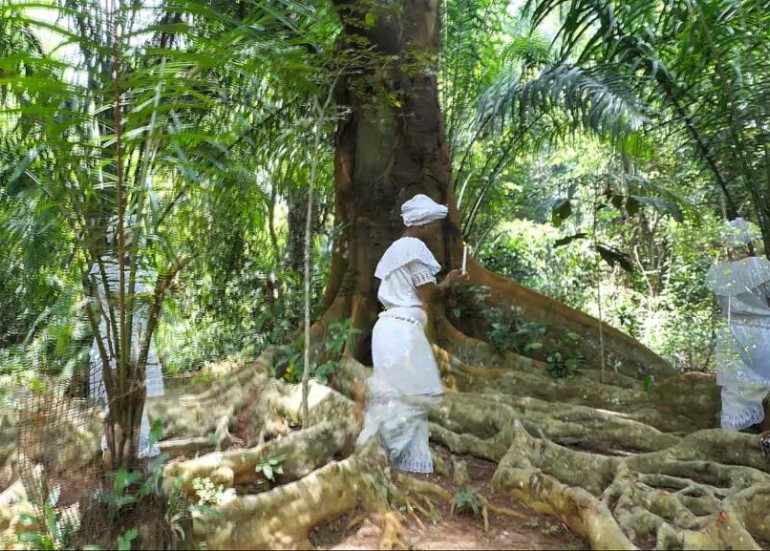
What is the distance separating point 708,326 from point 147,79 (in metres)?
7.94

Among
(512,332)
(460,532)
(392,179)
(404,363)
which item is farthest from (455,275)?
(512,332)

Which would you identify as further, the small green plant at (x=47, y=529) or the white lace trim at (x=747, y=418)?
the white lace trim at (x=747, y=418)

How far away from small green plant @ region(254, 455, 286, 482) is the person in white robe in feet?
1.64

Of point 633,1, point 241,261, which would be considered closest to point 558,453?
point 633,1

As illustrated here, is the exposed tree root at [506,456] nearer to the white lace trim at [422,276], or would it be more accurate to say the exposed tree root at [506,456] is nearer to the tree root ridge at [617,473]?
the tree root ridge at [617,473]

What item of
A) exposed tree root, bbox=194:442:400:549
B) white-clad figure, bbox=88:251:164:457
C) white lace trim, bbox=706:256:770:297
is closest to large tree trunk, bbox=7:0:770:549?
exposed tree root, bbox=194:442:400:549

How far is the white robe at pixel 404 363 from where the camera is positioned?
11.9 ft

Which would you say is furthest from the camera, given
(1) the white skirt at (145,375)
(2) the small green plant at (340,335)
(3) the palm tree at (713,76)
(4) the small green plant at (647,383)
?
(4) the small green plant at (647,383)

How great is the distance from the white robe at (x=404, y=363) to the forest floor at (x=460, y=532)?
478 millimetres

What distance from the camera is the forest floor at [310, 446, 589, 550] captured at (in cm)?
294

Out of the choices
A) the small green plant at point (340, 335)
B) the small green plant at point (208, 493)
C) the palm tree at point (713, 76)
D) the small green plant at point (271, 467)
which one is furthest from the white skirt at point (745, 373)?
the small green plant at point (208, 493)

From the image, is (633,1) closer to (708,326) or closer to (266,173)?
(266,173)

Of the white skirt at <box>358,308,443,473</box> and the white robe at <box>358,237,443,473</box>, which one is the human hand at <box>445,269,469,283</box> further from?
the white skirt at <box>358,308,443,473</box>

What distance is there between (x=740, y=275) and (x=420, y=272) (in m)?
2.74
